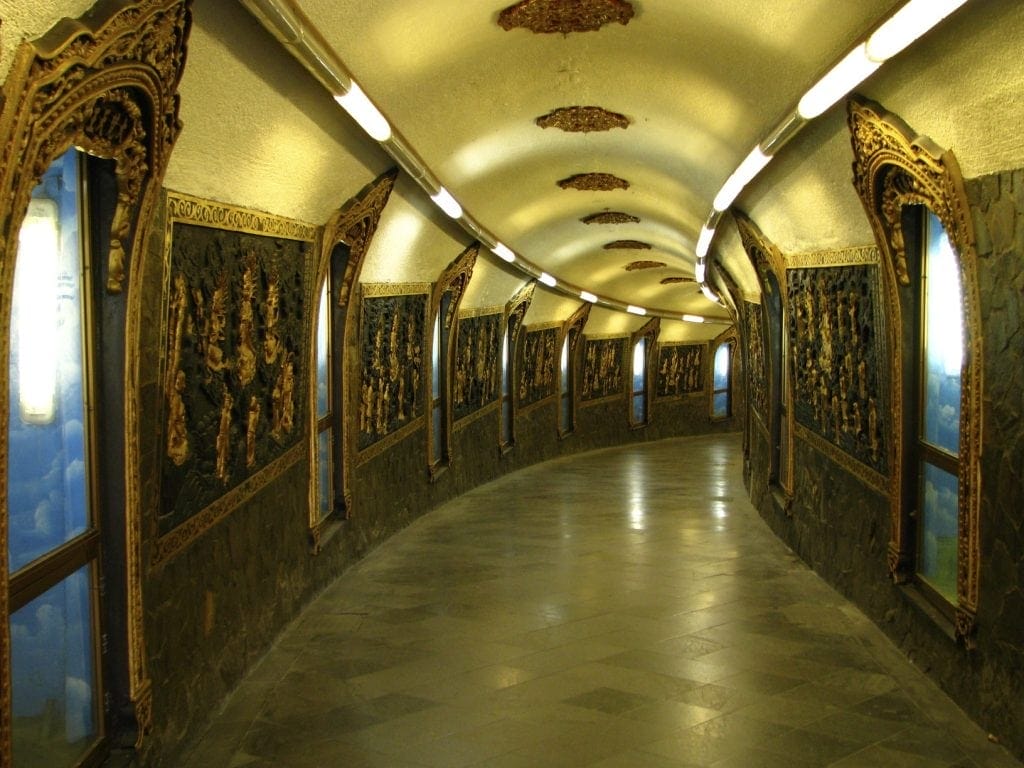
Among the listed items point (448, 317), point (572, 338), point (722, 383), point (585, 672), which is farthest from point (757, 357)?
point (722, 383)

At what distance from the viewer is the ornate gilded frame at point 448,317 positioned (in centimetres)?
1370

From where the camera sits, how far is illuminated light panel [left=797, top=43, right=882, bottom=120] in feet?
17.6

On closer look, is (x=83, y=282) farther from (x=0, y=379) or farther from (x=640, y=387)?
(x=640, y=387)

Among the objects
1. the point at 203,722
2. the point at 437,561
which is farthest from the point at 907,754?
the point at 437,561

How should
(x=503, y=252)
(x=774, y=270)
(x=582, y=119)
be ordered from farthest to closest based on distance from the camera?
(x=503, y=252) → (x=774, y=270) → (x=582, y=119)

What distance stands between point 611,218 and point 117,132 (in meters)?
12.3

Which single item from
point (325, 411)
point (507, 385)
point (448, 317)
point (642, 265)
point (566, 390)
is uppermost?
point (642, 265)

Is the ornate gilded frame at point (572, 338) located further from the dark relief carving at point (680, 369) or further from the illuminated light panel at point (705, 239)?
the illuminated light panel at point (705, 239)

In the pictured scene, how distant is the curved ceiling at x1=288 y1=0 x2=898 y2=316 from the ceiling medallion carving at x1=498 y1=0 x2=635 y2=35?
15 mm

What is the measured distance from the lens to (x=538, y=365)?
2145 centimetres

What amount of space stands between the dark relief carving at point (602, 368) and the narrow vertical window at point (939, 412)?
16893 mm

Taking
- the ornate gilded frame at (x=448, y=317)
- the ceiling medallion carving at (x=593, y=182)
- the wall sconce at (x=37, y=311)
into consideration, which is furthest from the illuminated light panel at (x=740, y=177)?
the wall sconce at (x=37, y=311)

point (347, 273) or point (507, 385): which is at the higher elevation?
point (347, 273)

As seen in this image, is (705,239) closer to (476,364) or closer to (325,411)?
(476,364)
